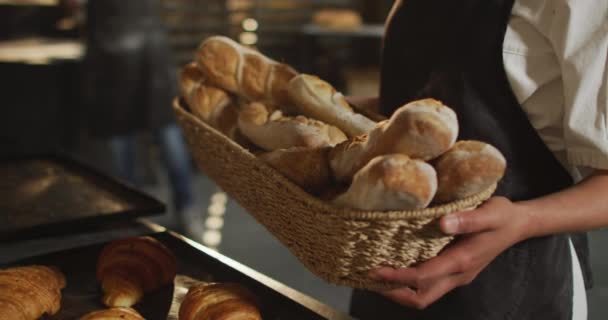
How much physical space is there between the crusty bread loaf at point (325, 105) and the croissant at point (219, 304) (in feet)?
1.11

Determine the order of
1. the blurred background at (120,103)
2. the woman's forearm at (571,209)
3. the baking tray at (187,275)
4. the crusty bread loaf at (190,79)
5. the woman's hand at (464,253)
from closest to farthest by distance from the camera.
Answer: the woman's hand at (464,253) < the woman's forearm at (571,209) < the baking tray at (187,275) < the crusty bread loaf at (190,79) < the blurred background at (120,103)

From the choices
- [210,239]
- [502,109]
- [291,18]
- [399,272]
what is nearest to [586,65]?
[502,109]

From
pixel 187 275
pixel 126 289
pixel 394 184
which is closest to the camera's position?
pixel 394 184

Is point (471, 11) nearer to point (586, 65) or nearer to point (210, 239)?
point (586, 65)

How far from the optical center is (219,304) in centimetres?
106

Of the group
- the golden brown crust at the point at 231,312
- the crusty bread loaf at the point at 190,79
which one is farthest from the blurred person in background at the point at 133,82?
the golden brown crust at the point at 231,312

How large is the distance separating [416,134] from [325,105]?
38 centimetres

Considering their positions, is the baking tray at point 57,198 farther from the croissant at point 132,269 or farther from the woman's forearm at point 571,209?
the woman's forearm at point 571,209

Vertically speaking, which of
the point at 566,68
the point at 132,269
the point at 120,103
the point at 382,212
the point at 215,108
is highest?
the point at 566,68

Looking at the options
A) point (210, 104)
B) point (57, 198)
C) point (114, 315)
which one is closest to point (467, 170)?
point (114, 315)

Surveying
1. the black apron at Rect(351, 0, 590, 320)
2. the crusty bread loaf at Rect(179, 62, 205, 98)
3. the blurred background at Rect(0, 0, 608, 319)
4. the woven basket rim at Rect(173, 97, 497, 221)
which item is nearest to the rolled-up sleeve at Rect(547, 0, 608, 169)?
the black apron at Rect(351, 0, 590, 320)

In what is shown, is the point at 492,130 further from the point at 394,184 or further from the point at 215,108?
the point at 215,108

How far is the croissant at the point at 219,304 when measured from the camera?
1036mm

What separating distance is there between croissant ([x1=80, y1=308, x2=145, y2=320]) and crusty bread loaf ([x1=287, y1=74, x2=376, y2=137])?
1.56ft
